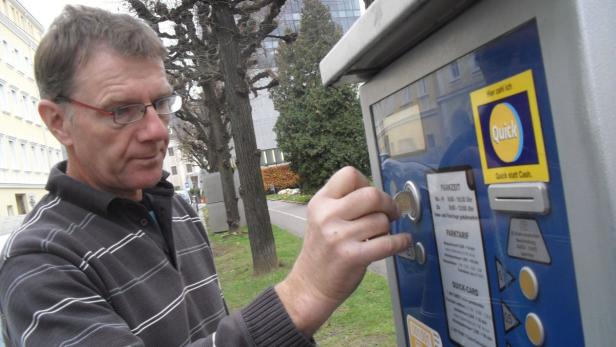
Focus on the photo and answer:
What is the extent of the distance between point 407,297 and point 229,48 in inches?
272

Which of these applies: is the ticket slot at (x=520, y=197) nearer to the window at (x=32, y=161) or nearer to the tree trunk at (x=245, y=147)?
the tree trunk at (x=245, y=147)

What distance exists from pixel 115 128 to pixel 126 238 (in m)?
0.35

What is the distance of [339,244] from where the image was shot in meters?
0.98

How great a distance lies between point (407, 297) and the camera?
1.49 metres

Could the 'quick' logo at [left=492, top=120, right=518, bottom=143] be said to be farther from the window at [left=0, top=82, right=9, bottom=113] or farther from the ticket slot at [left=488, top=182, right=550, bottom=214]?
the window at [left=0, top=82, right=9, bottom=113]

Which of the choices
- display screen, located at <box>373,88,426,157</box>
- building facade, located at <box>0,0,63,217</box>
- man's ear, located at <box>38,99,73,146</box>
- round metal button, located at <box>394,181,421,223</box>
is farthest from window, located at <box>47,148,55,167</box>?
round metal button, located at <box>394,181,421,223</box>

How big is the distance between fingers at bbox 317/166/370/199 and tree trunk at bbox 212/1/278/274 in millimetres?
6603

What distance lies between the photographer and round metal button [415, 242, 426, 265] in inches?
52.1

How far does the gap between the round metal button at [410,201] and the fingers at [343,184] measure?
298mm

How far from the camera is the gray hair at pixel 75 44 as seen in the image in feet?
5.14

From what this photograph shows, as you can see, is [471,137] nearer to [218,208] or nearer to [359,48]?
[359,48]

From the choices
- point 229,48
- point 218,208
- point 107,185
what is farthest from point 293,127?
point 107,185

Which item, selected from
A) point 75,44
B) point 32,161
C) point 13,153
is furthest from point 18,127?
point 75,44

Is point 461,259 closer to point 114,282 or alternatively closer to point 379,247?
point 379,247
